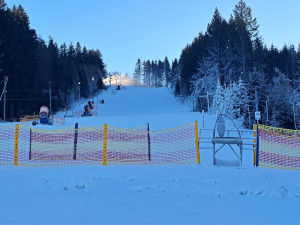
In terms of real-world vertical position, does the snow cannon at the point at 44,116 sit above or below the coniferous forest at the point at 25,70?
below

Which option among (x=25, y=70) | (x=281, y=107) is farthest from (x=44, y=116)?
(x=281, y=107)

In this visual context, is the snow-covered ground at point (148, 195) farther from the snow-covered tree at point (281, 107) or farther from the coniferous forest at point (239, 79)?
the snow-covered tree at point (281, 107)

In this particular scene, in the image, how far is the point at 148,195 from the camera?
631 cm

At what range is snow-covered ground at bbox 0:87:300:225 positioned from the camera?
4895 mm

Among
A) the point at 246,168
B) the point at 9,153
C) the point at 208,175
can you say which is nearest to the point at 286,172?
Answer: the point at 246,168

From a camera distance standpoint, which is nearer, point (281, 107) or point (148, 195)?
point (148, 195)

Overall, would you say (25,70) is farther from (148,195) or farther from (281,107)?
(148,195)

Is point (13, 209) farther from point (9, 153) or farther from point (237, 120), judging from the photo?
point (237, 120)

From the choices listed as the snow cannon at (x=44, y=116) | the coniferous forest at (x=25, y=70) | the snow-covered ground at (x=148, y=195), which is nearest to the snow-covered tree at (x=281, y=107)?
the snow cannon at (x=44, y=116)

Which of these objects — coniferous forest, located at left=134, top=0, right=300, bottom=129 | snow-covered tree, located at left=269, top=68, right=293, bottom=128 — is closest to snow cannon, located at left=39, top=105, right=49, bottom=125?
coniferous forest, located at left=134, top=0, right=300, bottom=129

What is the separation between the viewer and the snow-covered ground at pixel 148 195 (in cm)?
489

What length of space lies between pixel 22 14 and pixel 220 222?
6102 cm

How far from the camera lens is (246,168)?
9.39 metres

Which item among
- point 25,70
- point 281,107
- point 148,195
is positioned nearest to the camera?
point 148,195
